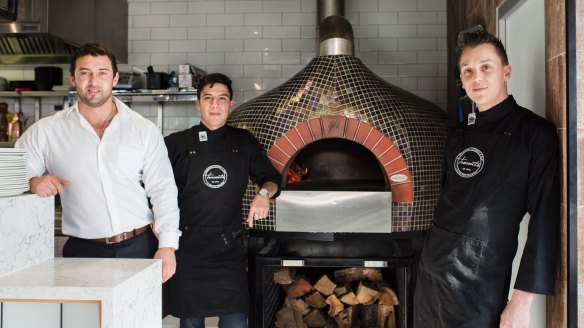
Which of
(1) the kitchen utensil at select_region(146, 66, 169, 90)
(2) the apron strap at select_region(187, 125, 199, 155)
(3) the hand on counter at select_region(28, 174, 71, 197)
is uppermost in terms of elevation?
(1) the kitchen utensil at select_region(146, 66, 169, 90)

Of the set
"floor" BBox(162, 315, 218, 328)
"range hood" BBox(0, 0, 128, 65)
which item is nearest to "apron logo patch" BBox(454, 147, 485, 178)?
"floor" BBox(162, 315, 218, 328)

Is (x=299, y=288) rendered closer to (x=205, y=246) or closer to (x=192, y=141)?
(x=205, y=246)

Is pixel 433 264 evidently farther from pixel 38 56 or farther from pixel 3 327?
pixel 38 56

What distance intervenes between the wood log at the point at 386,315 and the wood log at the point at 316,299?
0.30 m

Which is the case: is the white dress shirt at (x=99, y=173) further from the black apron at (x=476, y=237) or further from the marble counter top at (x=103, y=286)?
the black apron at (x=476, y=237)

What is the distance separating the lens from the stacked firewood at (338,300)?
262 centimetres

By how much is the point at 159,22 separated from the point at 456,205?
2.85m

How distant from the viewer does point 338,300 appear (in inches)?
103

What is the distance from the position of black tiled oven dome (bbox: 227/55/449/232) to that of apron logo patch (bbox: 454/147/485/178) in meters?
0.78

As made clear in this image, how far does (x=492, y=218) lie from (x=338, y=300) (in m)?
1.27

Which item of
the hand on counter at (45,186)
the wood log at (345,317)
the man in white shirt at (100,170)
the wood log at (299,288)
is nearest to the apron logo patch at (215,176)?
the man in white shirt at (100,170)

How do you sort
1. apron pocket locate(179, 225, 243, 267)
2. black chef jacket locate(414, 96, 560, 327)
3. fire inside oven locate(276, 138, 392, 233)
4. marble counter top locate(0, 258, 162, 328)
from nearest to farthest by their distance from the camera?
marble counter top locate(0, 258, 162, 328) < black chef jacket locate(414, 96, 560, 327) < apron pocket locate(179, 225, 243, 267) < fire inside oven locate(276, 138, 392, 233)

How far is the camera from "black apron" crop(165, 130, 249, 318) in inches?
83.5

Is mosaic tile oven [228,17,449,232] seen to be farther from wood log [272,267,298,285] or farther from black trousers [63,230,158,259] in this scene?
black trousers [63,230,158,259]
